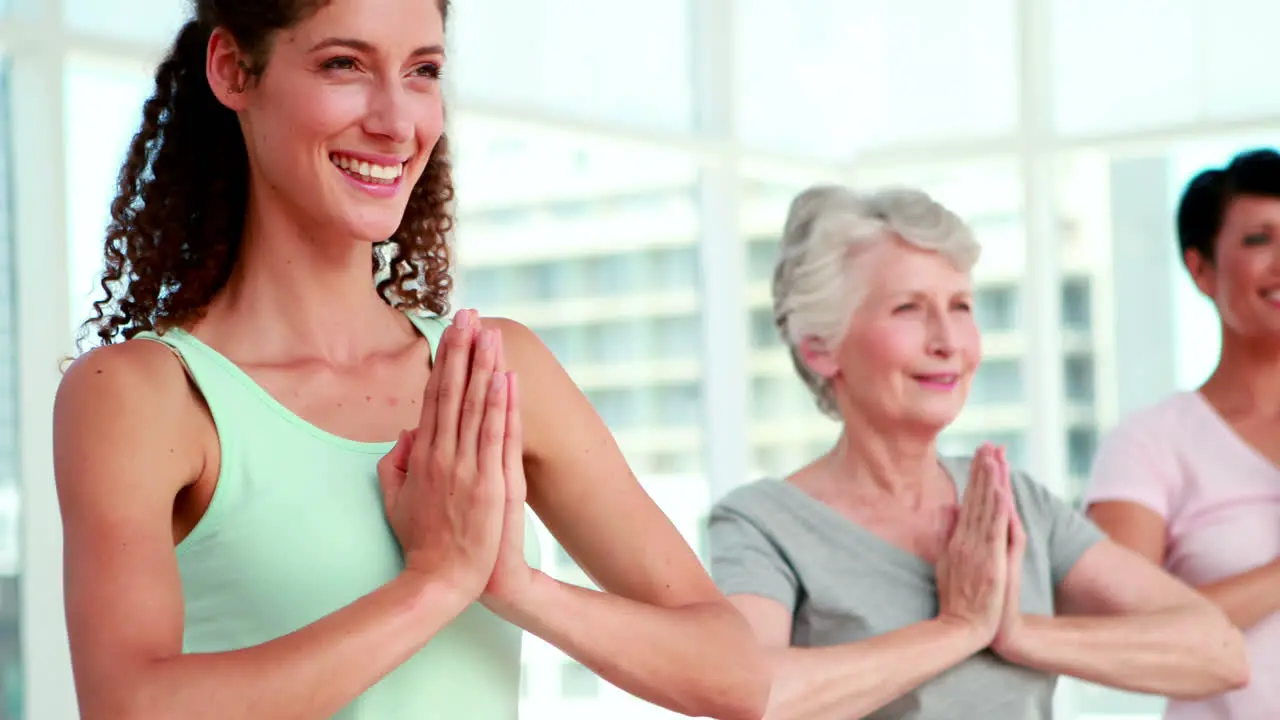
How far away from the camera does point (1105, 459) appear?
9.05ft

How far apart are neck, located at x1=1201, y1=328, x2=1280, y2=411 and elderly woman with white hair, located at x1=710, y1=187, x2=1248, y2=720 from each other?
0.52 m

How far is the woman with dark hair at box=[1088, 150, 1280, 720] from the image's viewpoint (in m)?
2.57

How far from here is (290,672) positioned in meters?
1.23

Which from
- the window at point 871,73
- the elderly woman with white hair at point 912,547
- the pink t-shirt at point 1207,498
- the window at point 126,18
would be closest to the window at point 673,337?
the window at point 871,73

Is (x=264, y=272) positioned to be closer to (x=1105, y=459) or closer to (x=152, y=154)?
(x=152, y=154)

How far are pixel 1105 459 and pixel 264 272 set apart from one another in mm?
1781

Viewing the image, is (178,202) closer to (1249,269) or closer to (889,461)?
(889,461)

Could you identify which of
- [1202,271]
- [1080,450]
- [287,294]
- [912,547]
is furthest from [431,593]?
[1080,450]

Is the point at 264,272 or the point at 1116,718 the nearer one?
the point at 264,272

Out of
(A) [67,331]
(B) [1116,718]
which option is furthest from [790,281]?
(B) [1116,718]

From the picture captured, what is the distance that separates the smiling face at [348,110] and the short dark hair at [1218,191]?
74.7 inches

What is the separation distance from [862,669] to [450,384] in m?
0.92

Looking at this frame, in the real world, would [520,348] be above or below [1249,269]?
below

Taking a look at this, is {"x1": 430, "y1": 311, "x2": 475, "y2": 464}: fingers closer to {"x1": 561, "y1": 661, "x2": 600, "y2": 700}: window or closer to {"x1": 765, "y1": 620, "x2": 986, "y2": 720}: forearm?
{"x1": 765, "y1": 620, "x2": 986, "y2": 720}: forearm
